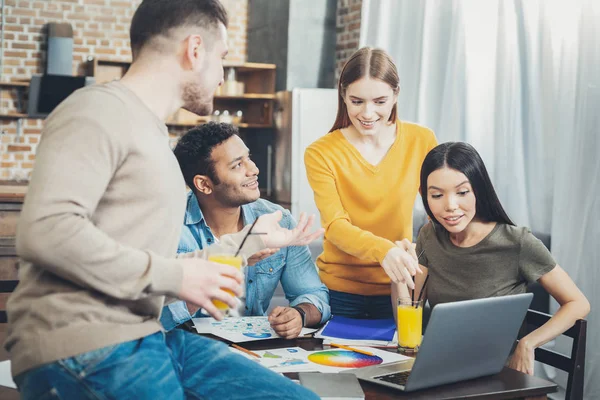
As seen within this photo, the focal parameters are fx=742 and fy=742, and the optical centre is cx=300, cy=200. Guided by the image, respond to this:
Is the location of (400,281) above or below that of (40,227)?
below

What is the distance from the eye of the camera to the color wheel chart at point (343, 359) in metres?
1.60

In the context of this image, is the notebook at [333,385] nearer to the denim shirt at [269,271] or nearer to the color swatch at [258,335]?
the color swatch at [258,335]

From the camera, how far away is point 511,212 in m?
3.84

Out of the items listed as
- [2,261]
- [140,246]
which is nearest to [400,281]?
[140,246]

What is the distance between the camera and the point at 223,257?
4.36ft

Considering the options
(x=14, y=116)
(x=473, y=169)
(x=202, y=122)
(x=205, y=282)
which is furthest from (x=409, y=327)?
(x=14, y=116)

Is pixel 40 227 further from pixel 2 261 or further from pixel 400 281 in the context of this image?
pixel 2 261

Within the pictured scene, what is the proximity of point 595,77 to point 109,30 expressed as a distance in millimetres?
4991

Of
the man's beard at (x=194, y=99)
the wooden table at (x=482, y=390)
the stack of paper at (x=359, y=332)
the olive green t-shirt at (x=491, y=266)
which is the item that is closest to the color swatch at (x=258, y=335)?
the stack of paper at (x=359, y=332)

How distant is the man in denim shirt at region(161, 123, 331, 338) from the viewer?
2250mm

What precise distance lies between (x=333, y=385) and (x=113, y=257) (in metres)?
0.55

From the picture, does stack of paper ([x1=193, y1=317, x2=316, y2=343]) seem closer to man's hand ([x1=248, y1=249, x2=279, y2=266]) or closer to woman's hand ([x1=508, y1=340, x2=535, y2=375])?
man's hand ([x1=248, y1=249, x2=279, y2=266])

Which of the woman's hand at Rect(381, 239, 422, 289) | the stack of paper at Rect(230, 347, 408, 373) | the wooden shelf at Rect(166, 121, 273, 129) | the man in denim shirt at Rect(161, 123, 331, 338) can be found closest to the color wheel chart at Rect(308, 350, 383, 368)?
the stack of paper at Rect(230, 347, 408, 373)

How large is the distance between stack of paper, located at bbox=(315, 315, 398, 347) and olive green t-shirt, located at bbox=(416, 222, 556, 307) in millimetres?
221
